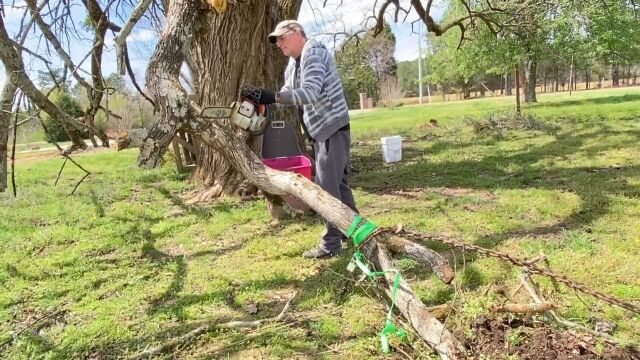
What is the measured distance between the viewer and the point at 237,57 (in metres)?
5.86

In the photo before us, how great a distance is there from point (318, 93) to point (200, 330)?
172cm

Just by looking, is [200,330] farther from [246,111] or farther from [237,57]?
[237,57]

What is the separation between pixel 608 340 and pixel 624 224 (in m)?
2.24

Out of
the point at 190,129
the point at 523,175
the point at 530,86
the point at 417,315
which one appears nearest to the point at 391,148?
the point at 523,175

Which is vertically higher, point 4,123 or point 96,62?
point 96,62

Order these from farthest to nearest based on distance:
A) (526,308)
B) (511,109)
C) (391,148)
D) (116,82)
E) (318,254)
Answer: (511,109), (116,82), (391,148), (318,254), (526,308)

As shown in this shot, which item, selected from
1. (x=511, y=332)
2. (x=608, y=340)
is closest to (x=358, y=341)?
(x=511, y=332)

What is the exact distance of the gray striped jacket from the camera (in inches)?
134

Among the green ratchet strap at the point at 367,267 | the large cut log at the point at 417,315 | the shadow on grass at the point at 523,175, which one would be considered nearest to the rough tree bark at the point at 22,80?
the green ratchet strap at the point at 367,267

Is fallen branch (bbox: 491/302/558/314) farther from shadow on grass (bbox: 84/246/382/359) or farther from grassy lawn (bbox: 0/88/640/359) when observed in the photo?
shadow on grass (bbox: 84/246/382/359)

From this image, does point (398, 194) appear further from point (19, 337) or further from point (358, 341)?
point (19, 337)

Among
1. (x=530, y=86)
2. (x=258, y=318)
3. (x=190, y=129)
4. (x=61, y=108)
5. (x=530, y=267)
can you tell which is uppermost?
(x=61, y=108)

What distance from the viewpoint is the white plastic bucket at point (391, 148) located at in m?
7.92

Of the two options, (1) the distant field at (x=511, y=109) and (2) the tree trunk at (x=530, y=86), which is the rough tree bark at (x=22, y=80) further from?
(2) the tree trunk at (x=530, y=86)
